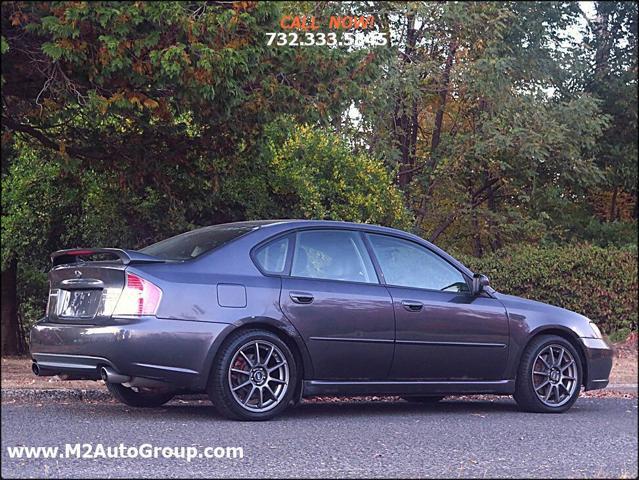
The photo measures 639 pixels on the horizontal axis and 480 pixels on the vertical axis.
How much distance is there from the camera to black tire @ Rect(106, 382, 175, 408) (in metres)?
8.57

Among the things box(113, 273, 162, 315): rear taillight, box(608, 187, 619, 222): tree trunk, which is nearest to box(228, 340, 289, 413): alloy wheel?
box(113, 273, 162, 315): rear taillight

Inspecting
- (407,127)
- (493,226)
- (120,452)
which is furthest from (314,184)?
(493,226)

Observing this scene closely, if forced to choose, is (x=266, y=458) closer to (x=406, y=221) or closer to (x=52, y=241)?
(x=52, y=241)

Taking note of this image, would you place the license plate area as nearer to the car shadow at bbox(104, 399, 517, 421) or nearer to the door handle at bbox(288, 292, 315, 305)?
the car shadow at bbox(104, 399, 517, 421)

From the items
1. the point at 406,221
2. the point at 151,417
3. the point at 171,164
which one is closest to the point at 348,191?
the point at 406,221

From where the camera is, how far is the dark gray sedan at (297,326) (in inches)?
293

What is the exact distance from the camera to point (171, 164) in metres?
12.7

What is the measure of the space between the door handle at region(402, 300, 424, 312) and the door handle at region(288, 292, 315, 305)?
860 millimetres

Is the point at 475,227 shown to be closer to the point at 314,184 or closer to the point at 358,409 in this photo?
the point at 314,184

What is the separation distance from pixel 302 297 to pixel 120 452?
7.23 feet

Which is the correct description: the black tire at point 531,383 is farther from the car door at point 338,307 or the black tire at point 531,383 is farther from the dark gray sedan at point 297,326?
the car door at point 338,307

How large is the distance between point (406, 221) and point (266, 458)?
9.76 meters

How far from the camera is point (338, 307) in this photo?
8.08 m

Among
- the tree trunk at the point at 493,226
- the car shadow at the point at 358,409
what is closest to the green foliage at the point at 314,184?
the car shadow at the point at 358,409
